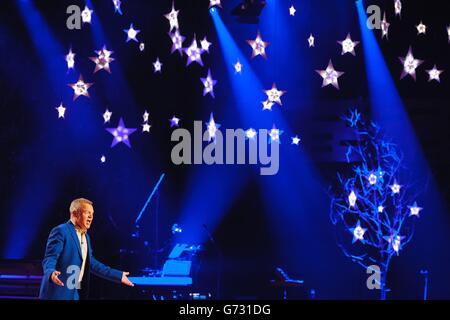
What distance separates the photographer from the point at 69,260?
4.68 meters

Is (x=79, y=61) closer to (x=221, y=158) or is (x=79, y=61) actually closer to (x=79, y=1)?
(x=79, y=1)

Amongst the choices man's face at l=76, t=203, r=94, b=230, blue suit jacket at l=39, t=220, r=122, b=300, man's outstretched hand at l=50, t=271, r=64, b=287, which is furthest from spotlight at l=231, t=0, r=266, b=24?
man's outstretched hand at l=50, t=271, r=64, b=287

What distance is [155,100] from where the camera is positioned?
32.6ft

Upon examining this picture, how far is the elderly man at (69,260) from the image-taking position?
459cm

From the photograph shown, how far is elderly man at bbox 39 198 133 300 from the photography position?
15.1 ft

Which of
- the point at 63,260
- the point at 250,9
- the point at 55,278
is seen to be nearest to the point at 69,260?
the point at 63,260

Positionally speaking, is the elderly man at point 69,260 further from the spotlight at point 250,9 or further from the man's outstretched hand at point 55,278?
the spotlight at point 250,9

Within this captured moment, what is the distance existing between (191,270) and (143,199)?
2.12 m

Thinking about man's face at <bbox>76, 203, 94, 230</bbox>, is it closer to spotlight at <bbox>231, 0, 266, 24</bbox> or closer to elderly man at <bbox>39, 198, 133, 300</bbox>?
elderly man at <bbox>39, 198, 133, 300</bbox>

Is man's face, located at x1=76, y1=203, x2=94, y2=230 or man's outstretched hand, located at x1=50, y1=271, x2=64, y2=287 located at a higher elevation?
man's face, located at x1=76, y1=203, x2=94, y2=230

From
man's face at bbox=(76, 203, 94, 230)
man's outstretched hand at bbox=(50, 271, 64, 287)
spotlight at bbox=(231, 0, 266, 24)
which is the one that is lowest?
man's outstretched hand at bbox=(50, 271, 64, 287)

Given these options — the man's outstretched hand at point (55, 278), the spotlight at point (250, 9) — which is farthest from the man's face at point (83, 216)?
the spotlight at point (250, 9)
